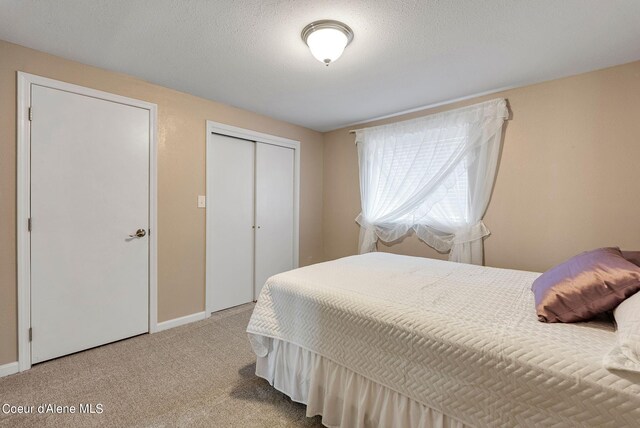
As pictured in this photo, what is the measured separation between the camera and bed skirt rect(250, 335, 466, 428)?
48.5 inches

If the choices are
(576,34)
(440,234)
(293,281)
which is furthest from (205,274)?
(576,34)

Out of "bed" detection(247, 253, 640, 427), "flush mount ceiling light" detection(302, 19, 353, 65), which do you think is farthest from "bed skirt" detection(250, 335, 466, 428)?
"flush mount ceiling light" detection(302, 19, 353, 65)

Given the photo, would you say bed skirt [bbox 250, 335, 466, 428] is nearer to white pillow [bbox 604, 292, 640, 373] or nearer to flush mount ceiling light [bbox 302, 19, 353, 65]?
white pillow [bbox 604, 292, 640, 373]

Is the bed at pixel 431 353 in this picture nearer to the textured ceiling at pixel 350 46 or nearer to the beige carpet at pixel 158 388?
the beige carpet at pixel 158 388

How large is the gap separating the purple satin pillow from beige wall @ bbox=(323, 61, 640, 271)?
1.22 metres

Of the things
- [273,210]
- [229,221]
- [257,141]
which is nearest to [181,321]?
[229,221]

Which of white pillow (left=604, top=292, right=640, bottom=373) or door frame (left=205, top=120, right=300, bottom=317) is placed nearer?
white pillow (left=604, top=292, right=640, bottom=373)

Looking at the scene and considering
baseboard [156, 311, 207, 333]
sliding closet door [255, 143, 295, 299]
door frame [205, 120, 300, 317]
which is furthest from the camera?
sliding closet door [255, 143, 295, 299]

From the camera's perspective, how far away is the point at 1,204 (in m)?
1.88

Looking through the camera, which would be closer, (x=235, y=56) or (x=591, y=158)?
(x=235, y=56)

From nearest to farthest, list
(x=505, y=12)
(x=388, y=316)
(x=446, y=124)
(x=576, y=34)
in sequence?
(x=388, y=316), (x=505, y=12), (x=576, y=34), (x=446, y=124)

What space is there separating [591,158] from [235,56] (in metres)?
2.84

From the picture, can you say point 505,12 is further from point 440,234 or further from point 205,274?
point 205,274

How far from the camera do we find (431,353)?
117 centimetres
